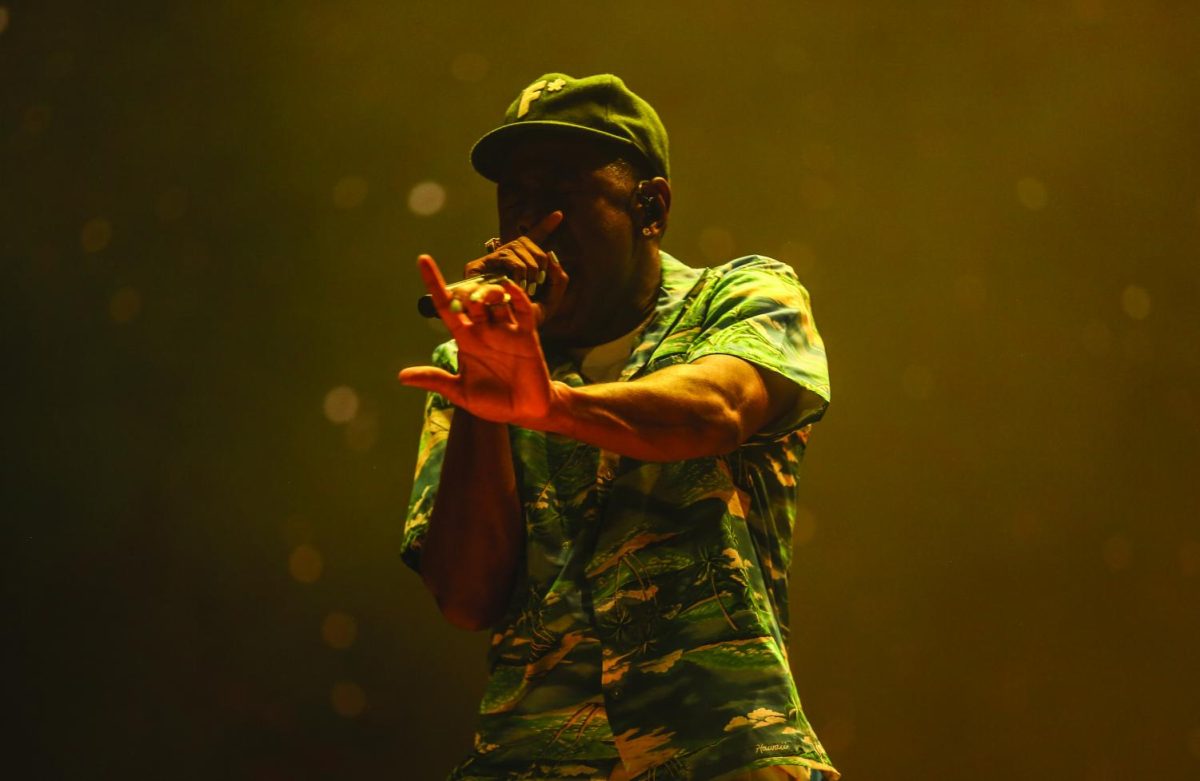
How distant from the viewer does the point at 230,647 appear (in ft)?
6.18

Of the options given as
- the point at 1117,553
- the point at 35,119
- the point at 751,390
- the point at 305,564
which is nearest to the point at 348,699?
the point at 305,564

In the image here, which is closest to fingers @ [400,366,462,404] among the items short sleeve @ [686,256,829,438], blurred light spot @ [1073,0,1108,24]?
short sleeve @ [686,256,829,438]

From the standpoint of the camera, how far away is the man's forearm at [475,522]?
1366mm

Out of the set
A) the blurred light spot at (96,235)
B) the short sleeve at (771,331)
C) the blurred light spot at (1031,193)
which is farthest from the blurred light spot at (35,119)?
the blurred light spot at (1031,193)

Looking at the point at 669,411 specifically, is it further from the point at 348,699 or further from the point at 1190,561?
the point at 1190,561

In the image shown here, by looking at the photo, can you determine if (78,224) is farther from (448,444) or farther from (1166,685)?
(1166,685)

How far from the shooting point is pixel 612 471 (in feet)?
4.40

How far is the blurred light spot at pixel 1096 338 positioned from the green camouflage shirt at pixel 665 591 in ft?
2.64

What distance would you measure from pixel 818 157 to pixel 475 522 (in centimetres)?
100

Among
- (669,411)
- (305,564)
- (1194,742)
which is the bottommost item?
(1194,742)

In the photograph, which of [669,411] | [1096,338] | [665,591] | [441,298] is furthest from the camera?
[1096,338]

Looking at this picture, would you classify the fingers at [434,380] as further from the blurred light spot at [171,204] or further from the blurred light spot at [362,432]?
the blurred light spot at [171,204]

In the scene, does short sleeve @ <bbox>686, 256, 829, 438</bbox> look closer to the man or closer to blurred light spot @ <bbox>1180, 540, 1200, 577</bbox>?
the man

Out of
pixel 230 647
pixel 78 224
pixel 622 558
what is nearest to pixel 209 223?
pixel 78 224
